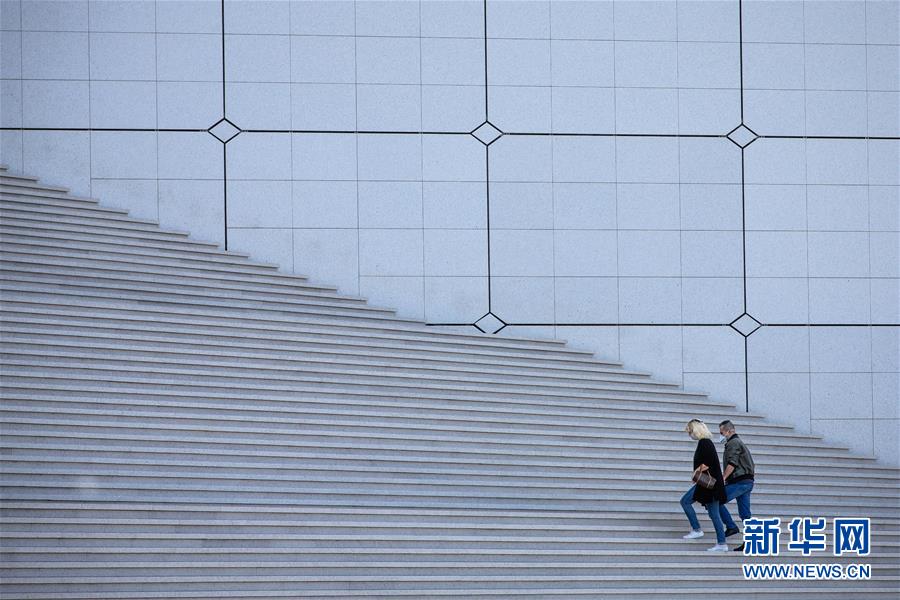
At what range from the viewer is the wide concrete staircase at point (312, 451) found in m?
7.22

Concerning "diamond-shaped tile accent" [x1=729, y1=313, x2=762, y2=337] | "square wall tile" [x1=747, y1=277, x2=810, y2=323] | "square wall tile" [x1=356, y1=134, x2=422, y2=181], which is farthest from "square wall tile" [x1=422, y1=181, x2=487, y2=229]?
"square wall tile" [x1=747, y1=277, x2=810, y2=323]

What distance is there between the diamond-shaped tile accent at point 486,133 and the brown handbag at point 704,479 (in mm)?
4848

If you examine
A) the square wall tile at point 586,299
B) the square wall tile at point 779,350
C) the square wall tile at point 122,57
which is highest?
the square wall tile at point 122,57

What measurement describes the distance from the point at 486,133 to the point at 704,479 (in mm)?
5006

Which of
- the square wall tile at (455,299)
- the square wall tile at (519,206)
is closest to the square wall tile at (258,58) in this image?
the square wall tile at (519,206)

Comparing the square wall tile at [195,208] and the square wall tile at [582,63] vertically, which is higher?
the square wall tile at [582,63]

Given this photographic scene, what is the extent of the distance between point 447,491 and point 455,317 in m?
3.13

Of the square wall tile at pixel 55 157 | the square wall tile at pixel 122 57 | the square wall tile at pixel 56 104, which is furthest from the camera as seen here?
the square wall tile at pixel 122 57

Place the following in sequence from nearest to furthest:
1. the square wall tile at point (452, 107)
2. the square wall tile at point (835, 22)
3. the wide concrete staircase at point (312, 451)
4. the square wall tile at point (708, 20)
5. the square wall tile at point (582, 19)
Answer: the wide concrete staircase at point (312, 451), the square wall tile at point (452, 107), the square wall tile at point (582, 19), the square wall tile at point (708, 20), the square wall tile at point (835, 22)

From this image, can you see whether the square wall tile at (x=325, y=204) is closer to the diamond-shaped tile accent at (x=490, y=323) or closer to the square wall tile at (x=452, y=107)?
the square wall tile at (x=452, y=107)

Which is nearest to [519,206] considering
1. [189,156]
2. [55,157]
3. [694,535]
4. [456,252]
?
[456,252]

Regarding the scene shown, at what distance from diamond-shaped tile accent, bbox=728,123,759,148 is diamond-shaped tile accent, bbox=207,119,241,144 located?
5.27 m

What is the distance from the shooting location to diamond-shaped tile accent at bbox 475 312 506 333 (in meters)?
11.3

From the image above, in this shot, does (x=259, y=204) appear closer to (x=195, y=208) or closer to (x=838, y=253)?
(x=195, y=208)
